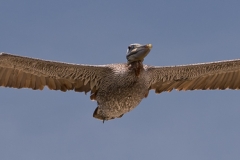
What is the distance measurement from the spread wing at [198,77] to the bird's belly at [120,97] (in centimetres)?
116

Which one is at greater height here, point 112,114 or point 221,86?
point 221,86

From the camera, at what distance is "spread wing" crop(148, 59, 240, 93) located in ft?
81.4

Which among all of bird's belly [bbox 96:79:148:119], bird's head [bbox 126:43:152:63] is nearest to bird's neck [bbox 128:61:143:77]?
bird's head [bbox 126:43:152:63]

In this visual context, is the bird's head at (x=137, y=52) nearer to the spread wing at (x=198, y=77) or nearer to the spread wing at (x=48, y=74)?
the spread wing at (x=48, y=74)

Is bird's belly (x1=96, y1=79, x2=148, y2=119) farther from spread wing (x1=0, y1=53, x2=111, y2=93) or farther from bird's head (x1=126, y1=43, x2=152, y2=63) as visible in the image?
bird's head (x1=126, y1=43, x2=152, y2=63)

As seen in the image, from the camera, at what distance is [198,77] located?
1002 inches

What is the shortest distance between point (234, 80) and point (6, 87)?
8.23 meters

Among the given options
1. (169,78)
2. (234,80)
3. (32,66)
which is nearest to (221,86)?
(234,80)

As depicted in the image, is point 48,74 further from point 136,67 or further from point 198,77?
point 198,77

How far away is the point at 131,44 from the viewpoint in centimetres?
2364

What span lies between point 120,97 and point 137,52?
162cm

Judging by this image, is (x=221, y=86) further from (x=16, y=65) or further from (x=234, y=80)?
(x=16, y=65)

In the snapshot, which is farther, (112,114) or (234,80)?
(234,80)

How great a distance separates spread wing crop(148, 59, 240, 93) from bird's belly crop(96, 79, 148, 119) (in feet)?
3.81
